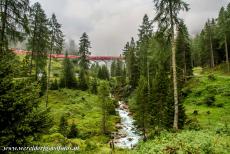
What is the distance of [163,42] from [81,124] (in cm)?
2589

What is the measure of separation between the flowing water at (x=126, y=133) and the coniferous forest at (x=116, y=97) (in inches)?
5.8

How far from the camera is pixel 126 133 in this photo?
141ft

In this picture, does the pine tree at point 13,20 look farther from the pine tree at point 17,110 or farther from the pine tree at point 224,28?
the pine tree at point 224,28

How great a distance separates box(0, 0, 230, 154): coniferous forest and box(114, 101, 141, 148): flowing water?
15 centimetres

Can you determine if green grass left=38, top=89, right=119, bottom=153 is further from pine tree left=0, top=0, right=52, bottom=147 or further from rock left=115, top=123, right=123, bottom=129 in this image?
pine tree left=0, top=0, right=52, bottom=147

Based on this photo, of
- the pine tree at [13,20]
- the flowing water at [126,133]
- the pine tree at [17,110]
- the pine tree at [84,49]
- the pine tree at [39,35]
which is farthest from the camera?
the pine tree at [84,49]

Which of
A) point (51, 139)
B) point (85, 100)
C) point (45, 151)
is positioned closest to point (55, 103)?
point (85, 100)

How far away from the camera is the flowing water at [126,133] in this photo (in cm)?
3659

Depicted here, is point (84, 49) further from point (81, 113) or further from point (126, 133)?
point (126, 133)

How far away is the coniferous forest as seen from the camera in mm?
11172

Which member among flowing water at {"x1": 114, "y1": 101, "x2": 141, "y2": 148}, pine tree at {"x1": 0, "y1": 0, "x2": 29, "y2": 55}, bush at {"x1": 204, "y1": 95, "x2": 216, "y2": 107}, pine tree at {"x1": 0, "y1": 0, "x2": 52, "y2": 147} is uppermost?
pine tree at {"x1": 0, "y1": 0, "x2": 29, "y2": 55}

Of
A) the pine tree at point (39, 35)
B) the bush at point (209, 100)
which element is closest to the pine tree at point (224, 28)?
the bush at point (209, 100)

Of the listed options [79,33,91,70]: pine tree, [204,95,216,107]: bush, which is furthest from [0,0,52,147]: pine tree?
[79,33,91,70]: pine tree

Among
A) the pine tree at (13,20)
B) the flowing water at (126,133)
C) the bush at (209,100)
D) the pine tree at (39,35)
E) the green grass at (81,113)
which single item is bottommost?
the flowing water at (126,133)
